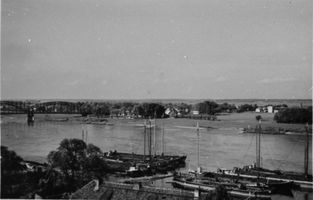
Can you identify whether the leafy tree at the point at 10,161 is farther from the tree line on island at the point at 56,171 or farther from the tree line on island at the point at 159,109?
the tree line on island at the point at 159,109

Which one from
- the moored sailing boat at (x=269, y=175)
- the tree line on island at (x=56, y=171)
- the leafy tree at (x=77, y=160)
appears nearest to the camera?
the moored sailing boat at (x=269, y=175)

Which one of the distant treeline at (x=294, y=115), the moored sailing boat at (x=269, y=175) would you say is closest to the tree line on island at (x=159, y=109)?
the distant treeline at (x=294, y=115)

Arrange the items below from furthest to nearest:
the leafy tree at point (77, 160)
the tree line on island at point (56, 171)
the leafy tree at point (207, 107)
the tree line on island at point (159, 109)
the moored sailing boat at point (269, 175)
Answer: the leafy tree at point (77, 160), the tree line on island at point (56, 171), the leafy tree at point (207, 107), the tree line on island at point (159, 109), the moored sailing boat at point (269, 175)

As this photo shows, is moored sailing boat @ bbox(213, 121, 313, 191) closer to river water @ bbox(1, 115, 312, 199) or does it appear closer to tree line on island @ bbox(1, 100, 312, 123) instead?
river water @ bbox(1, 115, 312, 199)

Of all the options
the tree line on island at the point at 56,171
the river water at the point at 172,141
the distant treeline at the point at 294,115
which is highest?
the distant treeline at the point at 294,115

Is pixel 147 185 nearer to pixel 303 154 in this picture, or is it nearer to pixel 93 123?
pixel 93 123

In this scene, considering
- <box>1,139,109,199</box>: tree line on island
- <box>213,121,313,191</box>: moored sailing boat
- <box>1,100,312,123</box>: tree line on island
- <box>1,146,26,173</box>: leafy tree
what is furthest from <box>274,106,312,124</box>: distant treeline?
<box>1,146,26,173</box>: leafy tree

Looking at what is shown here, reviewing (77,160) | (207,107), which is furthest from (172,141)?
(77,160)

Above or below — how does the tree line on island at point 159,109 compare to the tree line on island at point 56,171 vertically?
above

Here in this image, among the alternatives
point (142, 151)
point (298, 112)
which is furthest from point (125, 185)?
point (298, 112)
